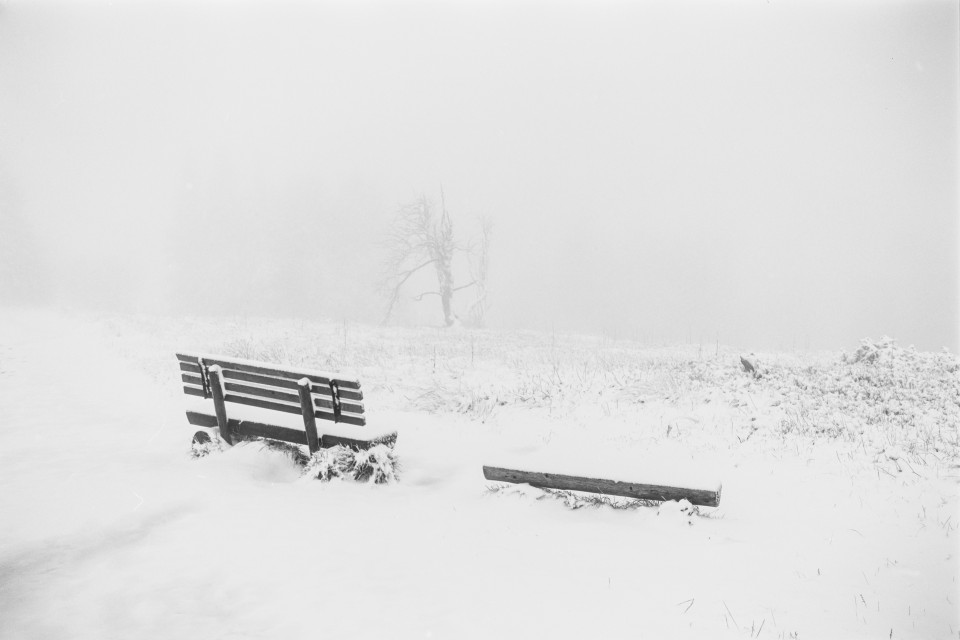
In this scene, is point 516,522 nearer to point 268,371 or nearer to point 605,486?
point 605,486

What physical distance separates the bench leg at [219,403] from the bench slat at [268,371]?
14 centimetres

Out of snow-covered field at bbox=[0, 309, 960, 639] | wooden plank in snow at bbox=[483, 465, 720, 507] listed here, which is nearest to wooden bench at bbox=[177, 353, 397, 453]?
snow-covered field at bbox=[0, 309, 960, 639]

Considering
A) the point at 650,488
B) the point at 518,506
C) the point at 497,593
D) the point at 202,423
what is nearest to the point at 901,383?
the point at 650,488

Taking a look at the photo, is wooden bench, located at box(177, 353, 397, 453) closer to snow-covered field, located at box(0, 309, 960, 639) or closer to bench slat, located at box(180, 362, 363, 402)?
bench slat, located at box(180, 362, 363, 402)

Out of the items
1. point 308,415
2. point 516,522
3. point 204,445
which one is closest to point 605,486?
point 516,522

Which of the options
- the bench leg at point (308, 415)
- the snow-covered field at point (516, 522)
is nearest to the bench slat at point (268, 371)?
the bench leg at point (308, 415)

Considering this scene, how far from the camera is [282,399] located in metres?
7.04

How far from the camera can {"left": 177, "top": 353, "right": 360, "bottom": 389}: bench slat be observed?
6617 mm

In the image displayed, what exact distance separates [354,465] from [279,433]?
1254mm

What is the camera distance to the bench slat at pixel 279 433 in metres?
6.75

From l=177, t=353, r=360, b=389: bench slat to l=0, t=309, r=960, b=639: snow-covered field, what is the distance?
0.99m

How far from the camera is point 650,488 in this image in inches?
223

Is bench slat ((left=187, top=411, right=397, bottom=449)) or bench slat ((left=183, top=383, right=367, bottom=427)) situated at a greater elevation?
bench slat ((left=183, top=383, right=367, bottom=427))

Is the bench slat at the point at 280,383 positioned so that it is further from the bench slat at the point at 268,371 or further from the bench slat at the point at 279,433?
the bench slat at the point at 279,433
